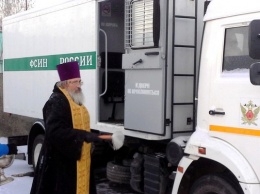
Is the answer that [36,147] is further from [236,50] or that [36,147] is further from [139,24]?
[236,50]

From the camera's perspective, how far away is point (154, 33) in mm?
4754

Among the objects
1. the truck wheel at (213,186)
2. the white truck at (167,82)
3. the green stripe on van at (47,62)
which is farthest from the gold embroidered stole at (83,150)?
the green stripe on van at (47,62)

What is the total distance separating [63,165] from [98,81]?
83.1 inches

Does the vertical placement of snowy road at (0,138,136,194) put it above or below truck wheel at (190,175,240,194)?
below

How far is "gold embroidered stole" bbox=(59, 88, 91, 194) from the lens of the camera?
410 cm

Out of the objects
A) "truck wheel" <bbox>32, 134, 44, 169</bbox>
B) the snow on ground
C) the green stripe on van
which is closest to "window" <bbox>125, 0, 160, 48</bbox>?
the green stripe on van

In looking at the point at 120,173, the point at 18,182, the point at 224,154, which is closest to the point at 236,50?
the point at 224,154

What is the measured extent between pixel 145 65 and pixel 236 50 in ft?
4.42

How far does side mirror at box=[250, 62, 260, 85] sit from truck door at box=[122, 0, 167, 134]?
1.47 meters

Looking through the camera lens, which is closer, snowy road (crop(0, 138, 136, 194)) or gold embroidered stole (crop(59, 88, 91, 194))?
gold embroidered stole (crop(59, 88, 91, 194))

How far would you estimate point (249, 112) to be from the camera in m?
3.64

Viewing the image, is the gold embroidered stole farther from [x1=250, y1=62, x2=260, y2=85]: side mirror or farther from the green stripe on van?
→ the green stripe on van

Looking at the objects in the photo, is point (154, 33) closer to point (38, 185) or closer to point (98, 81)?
point (98, 81)

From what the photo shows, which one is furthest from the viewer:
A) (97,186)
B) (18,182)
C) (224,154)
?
(18,182)
